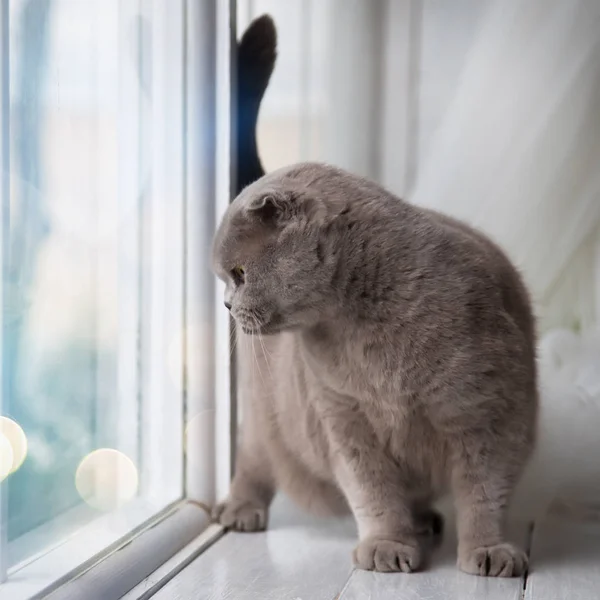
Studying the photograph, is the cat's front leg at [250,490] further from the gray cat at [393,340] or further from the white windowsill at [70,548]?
the gray cat at [393,340]

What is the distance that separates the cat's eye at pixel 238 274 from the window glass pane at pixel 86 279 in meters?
0.23

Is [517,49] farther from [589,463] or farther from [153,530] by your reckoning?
[153,530]

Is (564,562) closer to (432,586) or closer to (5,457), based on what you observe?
(432,586)

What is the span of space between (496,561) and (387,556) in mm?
150

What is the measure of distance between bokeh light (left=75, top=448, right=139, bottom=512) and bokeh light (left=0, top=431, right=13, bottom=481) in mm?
253

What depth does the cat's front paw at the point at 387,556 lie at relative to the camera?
3.85 feet

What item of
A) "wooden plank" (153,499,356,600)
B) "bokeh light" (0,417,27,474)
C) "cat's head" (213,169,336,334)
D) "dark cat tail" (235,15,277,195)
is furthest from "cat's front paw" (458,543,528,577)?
"dark cat tail" (235,15,277,195)

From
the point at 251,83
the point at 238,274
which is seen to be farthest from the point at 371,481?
the point at 251,83

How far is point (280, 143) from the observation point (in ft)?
6.11

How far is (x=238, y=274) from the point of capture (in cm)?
121

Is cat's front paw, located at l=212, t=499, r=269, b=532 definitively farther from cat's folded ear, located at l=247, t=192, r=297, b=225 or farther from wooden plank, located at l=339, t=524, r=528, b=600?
cat's folded ear, located at l=247, t=192, r=297, b=225

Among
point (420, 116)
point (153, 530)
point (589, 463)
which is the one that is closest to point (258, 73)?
point (420, 116)

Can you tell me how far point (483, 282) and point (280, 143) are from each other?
0.82 m

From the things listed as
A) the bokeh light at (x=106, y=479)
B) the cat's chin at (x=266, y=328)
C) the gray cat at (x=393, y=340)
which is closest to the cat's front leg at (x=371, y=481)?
the gray cat at (x=393, y=340)
